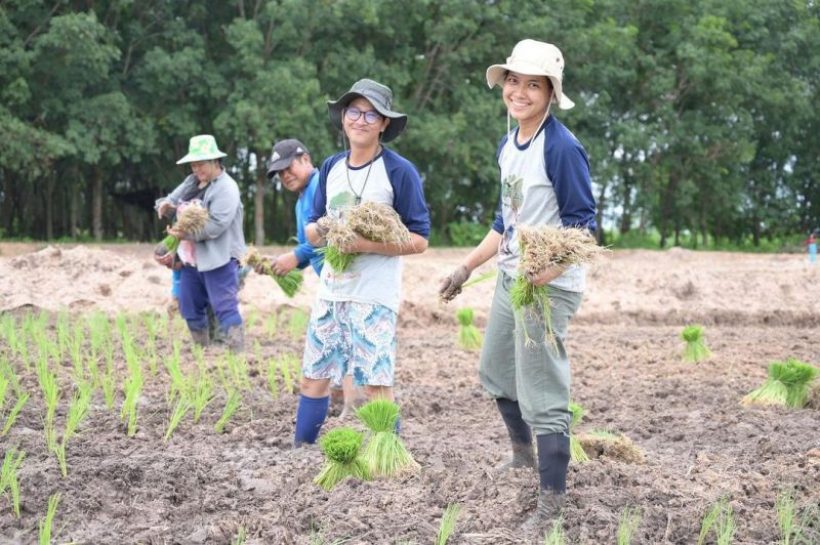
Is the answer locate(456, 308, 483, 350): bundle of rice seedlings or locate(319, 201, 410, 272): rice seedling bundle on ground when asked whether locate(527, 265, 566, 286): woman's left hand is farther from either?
locate(456, 308, 483, 350): bundle of rice seedlings

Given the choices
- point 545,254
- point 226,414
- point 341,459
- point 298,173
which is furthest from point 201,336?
point 545,254

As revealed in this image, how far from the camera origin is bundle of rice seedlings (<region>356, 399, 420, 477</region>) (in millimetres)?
4422

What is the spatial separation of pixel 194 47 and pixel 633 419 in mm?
19052

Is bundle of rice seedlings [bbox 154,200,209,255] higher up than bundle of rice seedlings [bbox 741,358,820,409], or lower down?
higher up

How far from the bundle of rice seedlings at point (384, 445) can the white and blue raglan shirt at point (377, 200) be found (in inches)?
22.6

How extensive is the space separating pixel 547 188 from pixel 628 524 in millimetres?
1222

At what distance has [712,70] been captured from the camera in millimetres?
26984

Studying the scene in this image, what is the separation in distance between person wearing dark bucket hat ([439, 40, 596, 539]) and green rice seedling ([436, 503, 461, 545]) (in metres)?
0.27

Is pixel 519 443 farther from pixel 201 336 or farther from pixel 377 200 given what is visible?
pixel 201 336

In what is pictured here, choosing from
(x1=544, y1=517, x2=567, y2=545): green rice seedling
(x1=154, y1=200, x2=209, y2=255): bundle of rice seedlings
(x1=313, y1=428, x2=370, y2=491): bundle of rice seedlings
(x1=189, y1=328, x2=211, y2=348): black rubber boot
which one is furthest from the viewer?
(x1=189, y1=328, x2=211, y2=348): black rubber boot

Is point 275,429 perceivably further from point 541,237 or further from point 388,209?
point 541,237

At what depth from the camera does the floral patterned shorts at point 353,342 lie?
484 centimetres

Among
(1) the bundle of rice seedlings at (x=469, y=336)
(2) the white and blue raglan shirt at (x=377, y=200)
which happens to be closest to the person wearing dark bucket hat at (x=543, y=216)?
(2) the white and blue raglan shirt at (x=377, y=200)

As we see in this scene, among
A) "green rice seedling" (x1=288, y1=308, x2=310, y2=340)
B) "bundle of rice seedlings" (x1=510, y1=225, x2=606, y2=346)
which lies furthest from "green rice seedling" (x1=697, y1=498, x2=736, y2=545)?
"green rice seedling" (x1=288, y1=308, x2=310, y2=340)
